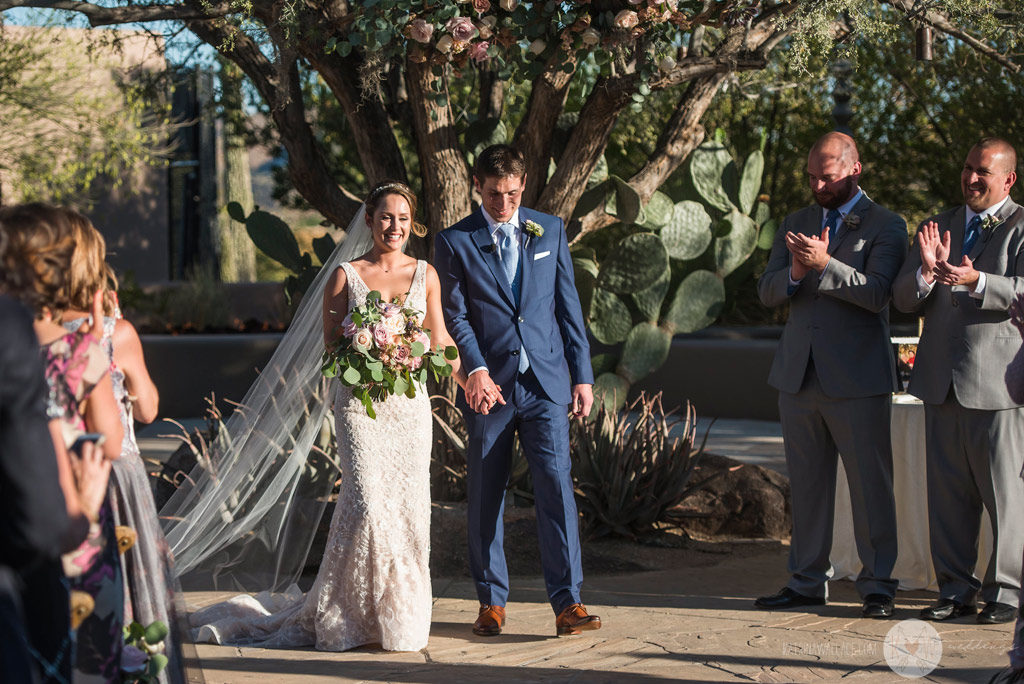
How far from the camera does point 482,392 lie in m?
4.54

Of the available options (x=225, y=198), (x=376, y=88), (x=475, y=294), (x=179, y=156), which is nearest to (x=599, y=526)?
(x=475, y=294)

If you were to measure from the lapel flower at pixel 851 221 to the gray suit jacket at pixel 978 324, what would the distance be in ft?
0.88

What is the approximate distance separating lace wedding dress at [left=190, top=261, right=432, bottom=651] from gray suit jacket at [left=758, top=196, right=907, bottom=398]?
5.54 ft

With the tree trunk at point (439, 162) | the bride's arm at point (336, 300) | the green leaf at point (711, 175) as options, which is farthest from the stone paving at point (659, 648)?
the green leaf at point (711, 175)

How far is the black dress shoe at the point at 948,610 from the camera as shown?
4797 mm

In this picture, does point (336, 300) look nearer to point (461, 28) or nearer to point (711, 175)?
point (461, 28)

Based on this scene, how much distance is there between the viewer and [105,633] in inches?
108

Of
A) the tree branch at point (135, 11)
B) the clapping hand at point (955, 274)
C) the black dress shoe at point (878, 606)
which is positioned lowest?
the black dress shoe at point (878, 606)

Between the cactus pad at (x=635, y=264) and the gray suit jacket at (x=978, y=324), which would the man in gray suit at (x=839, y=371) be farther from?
the cactus pad at (x=635, y=264)

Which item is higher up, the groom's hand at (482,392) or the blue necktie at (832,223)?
the blue necktie at (832,223)

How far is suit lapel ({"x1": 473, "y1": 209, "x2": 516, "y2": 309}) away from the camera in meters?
4.73

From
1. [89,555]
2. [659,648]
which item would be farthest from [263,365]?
[89,555]

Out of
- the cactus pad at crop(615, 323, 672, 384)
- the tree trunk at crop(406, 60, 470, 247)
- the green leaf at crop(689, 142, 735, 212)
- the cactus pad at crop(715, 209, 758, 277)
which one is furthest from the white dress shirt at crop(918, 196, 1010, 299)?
the green leaf at crop(689, 142, 735, 212)

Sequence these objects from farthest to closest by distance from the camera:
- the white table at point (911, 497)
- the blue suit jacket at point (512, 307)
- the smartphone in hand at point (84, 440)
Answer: the white table at point (911, 497) → the blue suit jacket at point (512, 307) → the smartphone in hand at point (84, 440)
